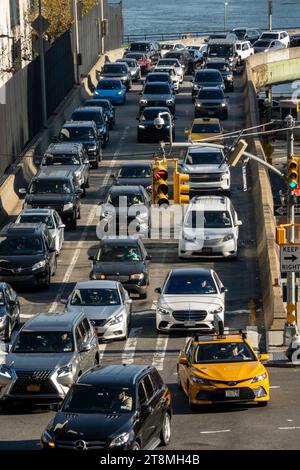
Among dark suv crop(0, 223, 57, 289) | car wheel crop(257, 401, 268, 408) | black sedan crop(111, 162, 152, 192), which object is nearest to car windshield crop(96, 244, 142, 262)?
dark suv crop(0, 223, 57, 289)

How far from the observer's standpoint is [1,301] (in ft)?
117

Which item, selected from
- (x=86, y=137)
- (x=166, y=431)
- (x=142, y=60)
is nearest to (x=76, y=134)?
(x=86, y=137)

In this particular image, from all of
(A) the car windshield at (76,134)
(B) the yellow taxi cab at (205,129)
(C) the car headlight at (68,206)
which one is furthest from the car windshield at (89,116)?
(C) the car headlight at (68,206)

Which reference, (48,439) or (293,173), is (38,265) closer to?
(293,173)

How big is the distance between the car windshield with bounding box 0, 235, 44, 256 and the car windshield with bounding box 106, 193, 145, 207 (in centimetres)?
685

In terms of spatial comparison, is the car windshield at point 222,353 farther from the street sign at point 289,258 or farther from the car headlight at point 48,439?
the street sign at point 289,258

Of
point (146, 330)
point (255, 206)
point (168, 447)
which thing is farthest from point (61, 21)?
point (168, 447)

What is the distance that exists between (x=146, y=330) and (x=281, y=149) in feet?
112

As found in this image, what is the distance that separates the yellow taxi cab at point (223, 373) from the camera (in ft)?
91.5

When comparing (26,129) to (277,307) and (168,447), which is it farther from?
(168,447)

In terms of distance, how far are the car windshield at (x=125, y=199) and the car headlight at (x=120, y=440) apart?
25.1 meters

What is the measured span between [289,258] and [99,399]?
40.7 feet

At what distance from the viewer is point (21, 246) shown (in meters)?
41.0

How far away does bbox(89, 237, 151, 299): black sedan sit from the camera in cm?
4028
